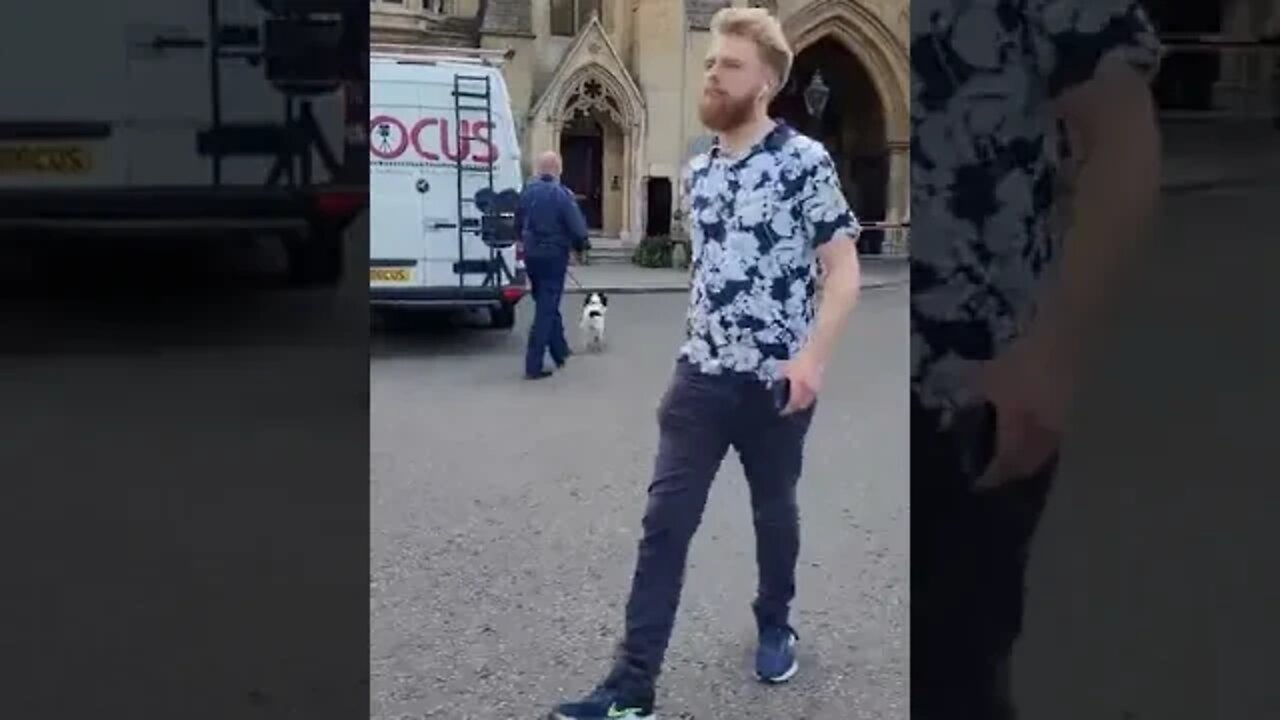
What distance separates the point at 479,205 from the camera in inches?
498

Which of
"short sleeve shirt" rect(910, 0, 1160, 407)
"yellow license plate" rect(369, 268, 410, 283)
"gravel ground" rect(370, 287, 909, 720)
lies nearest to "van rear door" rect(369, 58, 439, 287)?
"yellow license plate" rect(369, 268, 410, 283)

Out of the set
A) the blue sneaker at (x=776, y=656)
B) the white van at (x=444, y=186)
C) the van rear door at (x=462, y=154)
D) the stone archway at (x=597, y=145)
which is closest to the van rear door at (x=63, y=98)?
the blue sneaker at (x=776, y=656)

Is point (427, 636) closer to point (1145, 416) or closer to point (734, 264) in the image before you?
point (734, 264)

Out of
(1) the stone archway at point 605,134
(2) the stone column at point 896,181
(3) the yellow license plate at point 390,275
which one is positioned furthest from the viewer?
(2) the stone column at point 896,181

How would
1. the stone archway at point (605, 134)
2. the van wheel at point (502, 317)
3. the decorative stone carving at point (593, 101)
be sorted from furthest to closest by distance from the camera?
the decorative stone carving at point (593, 101) < the stone archway at point (605, 134) < the van wheel at point (502, 317)

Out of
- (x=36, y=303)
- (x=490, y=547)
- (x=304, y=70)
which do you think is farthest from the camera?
(x=490, y=547)

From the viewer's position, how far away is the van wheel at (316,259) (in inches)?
90.4

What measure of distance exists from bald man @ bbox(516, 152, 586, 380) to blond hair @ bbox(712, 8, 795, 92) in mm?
7741

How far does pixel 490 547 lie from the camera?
568 cm

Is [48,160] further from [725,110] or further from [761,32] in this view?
[761,32]

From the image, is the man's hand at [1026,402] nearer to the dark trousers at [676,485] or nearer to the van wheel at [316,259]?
the van wheel at [316,259]

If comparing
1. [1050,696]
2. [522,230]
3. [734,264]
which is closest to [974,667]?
[1050,696]

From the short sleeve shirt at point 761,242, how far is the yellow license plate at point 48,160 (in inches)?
68.0

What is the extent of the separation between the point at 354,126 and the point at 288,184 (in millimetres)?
150
